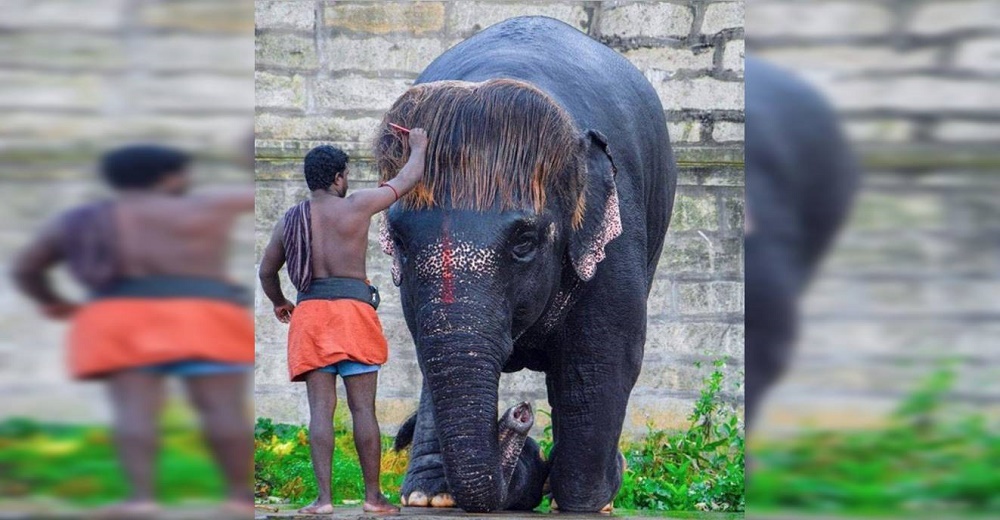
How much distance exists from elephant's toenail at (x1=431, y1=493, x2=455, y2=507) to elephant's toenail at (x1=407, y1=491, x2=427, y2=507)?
1.3 inches

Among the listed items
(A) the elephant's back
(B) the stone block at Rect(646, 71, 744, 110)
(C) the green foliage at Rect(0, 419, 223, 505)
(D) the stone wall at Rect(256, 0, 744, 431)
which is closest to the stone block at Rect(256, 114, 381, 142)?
(D) the stone wall at Rect(256, 0, 744, 431)

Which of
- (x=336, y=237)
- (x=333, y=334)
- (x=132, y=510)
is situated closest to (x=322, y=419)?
(x=333, y=334)

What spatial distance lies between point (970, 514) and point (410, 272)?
7.21ft

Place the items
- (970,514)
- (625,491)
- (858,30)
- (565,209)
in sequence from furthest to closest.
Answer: (625,491) → (565,209) → (970,514) → (858,30)

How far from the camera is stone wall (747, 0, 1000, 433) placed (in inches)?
70.7

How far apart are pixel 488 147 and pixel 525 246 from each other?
0.28 m

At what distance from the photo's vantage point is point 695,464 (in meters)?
7.50

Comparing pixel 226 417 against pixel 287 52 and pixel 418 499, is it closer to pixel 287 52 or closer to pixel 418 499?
pixel 418 499

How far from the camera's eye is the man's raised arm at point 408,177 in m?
3.88

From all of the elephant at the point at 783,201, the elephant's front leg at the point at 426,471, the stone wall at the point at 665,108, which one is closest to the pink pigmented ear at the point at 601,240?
the elephant's front leg at the point at 426,471

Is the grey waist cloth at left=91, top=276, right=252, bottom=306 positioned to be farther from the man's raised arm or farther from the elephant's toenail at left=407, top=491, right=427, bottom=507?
the elephant's toenail at left=407, top=491, right=427, bottom=507

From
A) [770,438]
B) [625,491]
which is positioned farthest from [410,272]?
[625,491]

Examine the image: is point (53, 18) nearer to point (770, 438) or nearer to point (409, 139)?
point (770, 438)

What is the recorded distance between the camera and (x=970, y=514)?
1.92 m
